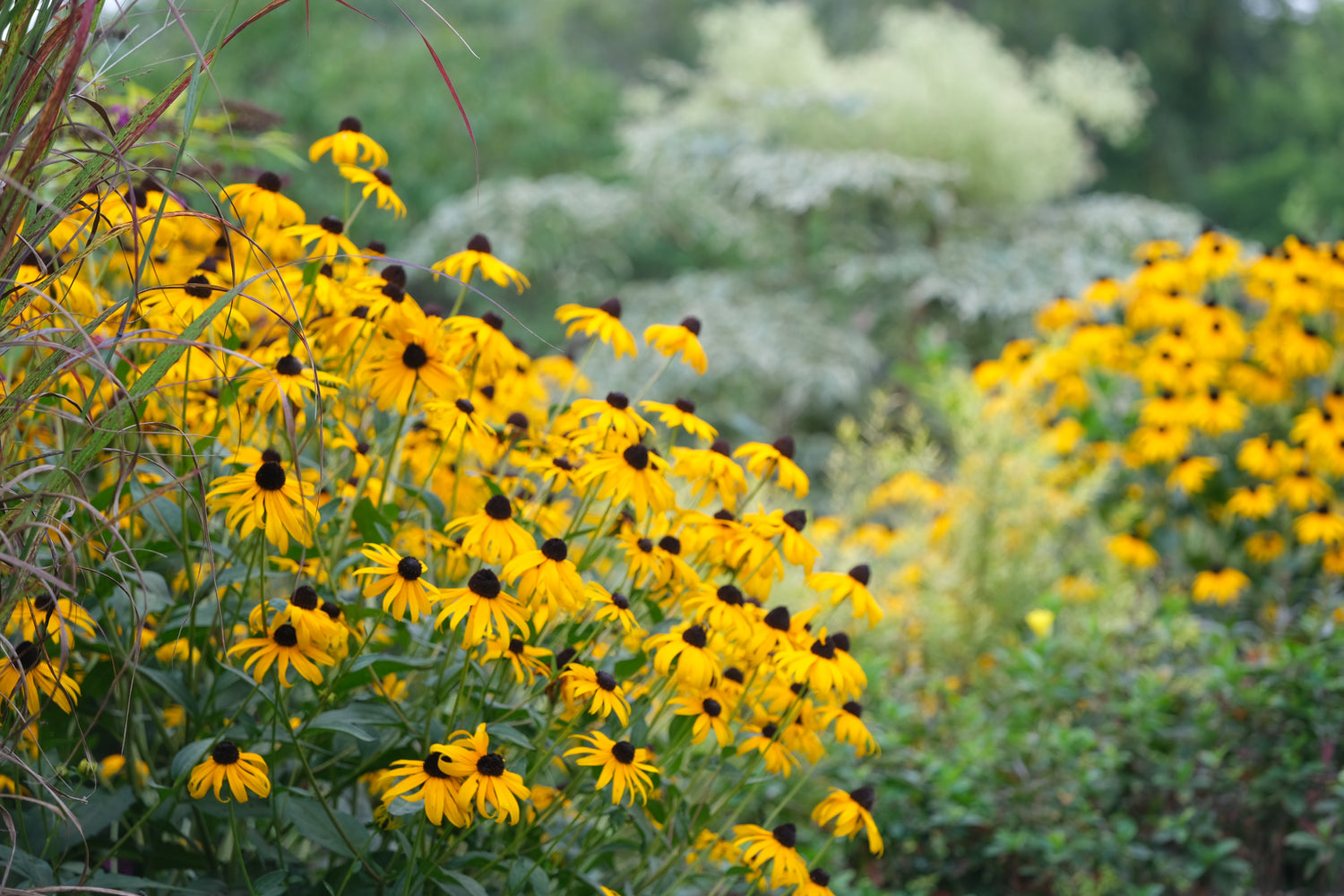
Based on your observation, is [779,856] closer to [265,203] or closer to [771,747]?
[771,747]

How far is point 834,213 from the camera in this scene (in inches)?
348

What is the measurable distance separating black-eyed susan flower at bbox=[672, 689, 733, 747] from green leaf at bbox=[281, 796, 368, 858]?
42cm

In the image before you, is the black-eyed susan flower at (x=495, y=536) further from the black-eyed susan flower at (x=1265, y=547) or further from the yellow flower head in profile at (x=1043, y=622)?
the black-eyed susan flower at (x=1265, y=547)

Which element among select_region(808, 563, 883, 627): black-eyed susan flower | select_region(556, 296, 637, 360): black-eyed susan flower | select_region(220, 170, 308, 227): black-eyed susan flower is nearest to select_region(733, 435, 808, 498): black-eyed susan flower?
select_region(808, 563, 883, 627): black-eyed susan flower

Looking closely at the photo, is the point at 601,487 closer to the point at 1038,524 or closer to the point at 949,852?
the point at 949,852

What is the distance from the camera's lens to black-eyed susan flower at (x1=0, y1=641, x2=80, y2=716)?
3.44 ft

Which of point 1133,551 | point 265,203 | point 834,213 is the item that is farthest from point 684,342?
point 834,213

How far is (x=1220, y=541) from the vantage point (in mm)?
3965

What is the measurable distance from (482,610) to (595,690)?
7.5 inches

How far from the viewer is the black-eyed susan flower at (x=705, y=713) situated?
1353 mm

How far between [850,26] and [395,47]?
6308 mm

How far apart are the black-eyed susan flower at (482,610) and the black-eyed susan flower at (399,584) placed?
3 centimetres

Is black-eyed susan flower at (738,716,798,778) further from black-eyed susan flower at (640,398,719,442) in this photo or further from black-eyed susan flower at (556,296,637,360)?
black-eyed susan flower at (556,296,637,360)

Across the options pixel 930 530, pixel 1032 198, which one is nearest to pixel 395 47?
pixel 1032 198
